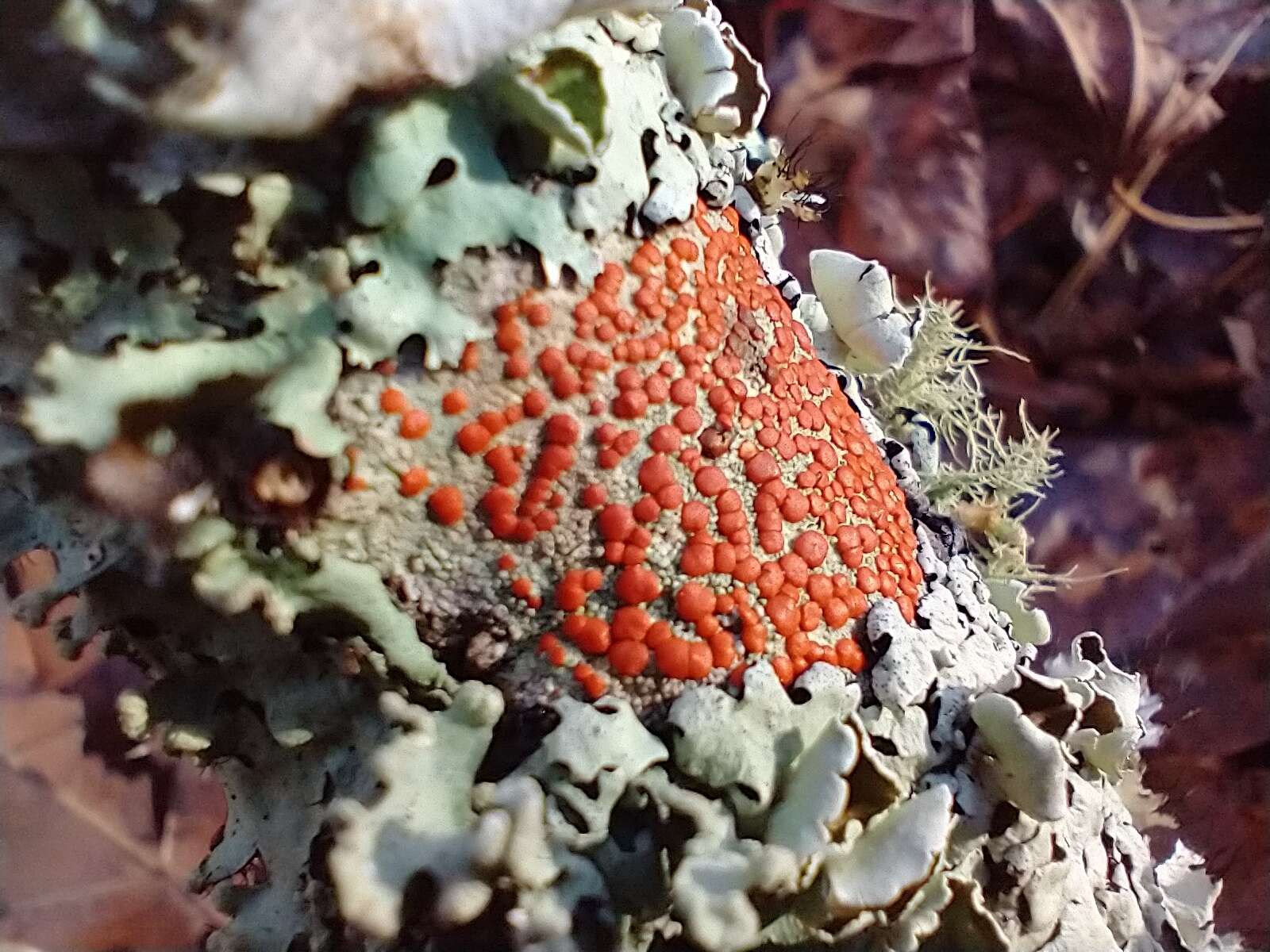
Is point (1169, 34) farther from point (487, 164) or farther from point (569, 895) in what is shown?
point (569, 895)

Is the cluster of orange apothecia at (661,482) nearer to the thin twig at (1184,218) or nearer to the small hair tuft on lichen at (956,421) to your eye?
the small hair tuft on lichen at (956,421)

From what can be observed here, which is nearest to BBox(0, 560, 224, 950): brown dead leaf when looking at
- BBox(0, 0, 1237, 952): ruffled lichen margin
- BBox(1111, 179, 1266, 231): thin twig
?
BBox(0, 0, 1237, 952): ruffled lichen margin

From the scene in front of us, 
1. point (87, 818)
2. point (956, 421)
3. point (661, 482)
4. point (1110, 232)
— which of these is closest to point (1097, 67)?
point (1110, 232)

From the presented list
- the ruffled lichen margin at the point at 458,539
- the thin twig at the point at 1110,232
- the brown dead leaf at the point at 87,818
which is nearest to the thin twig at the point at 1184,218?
the thin twig at the point at 1110,232

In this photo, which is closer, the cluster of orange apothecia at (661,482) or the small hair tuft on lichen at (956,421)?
the cluster of orange apothecia at (661,482)

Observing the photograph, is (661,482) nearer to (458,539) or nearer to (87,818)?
(458,539)

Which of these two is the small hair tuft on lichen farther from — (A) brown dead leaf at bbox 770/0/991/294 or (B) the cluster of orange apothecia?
(A) brown dead leaf at bbox 770/0/991/294

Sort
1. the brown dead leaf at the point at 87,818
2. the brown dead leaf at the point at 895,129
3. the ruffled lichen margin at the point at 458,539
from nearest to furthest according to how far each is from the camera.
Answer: the ruffled lichen margin at the point at 458,539 < the brown dead leaf at the point at 87,818 < the brown dead leaf at the point at 895,129

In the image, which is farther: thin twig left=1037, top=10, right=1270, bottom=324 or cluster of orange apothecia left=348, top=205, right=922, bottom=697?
thin twig left=1037, top=10, right=1270, bottom=324

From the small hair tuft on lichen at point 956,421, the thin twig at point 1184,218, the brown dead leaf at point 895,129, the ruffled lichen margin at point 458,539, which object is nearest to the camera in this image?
the ruffled lichen margin at point 458,539
